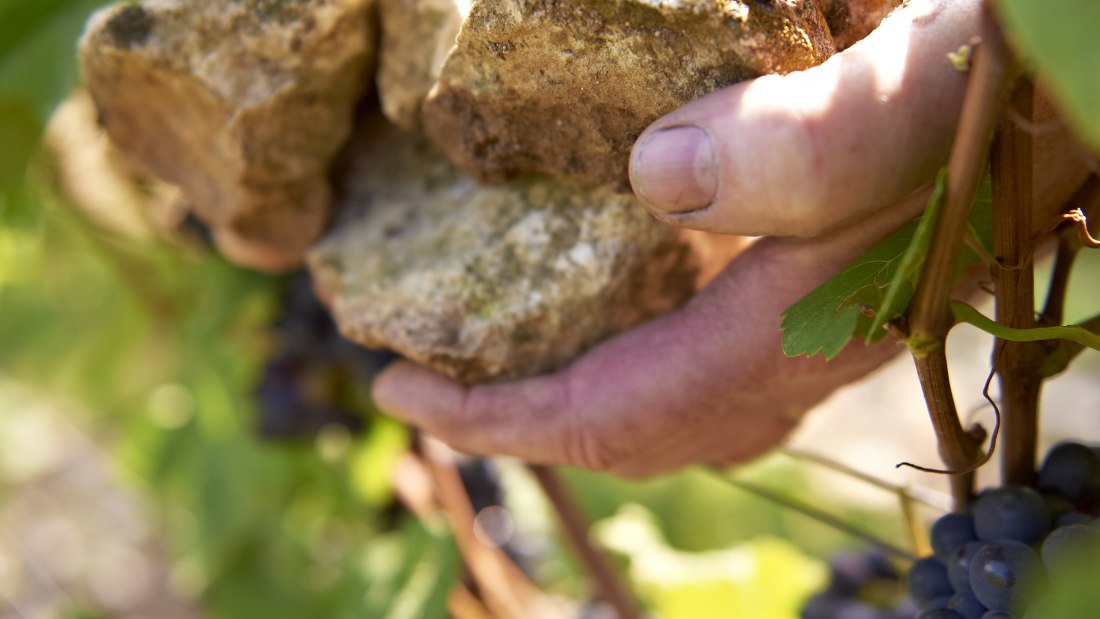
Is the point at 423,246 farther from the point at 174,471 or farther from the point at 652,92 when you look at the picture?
the point at 174,471

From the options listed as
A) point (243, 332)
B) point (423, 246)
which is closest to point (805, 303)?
point (423, 246)

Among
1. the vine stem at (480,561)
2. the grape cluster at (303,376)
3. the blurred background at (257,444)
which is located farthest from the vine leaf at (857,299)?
the grape cluster at (303,376)

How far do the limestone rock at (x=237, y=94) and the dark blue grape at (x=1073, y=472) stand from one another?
17.1 inches

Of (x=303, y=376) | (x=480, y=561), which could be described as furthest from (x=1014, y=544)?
(x=303, y=376)

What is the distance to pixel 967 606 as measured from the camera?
399mm

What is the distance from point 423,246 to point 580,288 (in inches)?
4.5

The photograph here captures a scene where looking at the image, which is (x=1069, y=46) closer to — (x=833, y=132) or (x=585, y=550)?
(x=833, y=132)

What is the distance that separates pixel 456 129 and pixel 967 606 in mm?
340

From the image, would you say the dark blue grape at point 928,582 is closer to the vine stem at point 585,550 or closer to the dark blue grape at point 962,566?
the dark blue grape at point 962,566

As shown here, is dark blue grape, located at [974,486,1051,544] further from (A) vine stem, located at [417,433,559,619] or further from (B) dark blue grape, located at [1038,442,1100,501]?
(A) vine stem, located at [417,433,559,619]

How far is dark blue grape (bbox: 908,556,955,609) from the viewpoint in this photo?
0.44 metres

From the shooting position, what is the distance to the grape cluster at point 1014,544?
1.20ft

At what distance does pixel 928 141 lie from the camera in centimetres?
34

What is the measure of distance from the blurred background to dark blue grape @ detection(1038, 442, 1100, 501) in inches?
4.3
